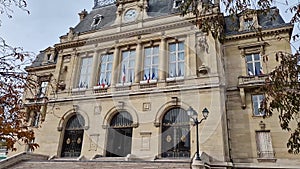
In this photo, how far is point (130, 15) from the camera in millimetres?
21438

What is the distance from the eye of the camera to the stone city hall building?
48.8 feet

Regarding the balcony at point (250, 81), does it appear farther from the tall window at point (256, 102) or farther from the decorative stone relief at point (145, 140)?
the decorative stone relief at point (145, 140)

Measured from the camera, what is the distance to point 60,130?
18984 mm

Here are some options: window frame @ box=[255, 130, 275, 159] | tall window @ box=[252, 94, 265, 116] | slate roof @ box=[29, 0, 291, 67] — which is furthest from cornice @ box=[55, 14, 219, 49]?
window frame @ box=[255, 130, 275, 159]

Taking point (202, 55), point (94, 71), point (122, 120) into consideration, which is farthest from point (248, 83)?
point (94, 71)

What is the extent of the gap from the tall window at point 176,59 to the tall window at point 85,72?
7.08 meters

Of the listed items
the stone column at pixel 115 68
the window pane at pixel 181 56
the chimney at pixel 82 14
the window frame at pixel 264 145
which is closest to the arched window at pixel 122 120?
the stone column at pixel 115 68

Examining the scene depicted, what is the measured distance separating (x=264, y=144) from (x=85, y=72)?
1464 centimetres

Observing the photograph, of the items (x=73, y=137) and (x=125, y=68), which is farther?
(x=125, y=68)

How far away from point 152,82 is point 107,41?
240 inches

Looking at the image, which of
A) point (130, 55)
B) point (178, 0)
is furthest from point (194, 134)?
point (178, 0)

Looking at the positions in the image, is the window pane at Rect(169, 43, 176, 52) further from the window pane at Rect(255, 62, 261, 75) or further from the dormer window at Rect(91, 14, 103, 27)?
the dormer window at Rect(91, 14, 103, 27)

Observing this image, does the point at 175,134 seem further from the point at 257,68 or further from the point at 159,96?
the point at 257,68

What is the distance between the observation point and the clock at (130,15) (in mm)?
21208
